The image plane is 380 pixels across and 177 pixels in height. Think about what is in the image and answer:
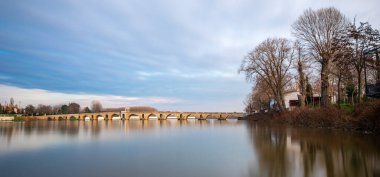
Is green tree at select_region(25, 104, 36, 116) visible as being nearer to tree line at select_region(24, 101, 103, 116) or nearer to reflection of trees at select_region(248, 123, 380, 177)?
tree line at select_region(24, 101, 103, 116)

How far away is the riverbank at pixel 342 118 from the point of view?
797 inches

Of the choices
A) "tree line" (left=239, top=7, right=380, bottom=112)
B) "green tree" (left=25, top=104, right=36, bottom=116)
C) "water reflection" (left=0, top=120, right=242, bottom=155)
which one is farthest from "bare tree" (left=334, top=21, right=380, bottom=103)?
"green tree" (left=25, top=104, right=36, bottom=116)

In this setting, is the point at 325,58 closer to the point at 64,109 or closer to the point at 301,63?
the point at 301,63

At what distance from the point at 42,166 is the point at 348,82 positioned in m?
32.1

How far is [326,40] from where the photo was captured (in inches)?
1286

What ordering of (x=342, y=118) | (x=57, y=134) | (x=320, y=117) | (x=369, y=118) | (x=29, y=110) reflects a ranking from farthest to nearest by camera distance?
(x=29, y=110), (x=57, y=134), (x=320, y=117), (x=342, y=118), (x=369, y=118)

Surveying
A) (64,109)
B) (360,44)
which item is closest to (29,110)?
(64,109)

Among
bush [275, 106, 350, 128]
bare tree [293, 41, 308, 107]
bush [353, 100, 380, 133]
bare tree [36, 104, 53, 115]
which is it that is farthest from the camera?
bare tree [36, 104, 53, 115]

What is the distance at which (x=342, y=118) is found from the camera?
25359 mm

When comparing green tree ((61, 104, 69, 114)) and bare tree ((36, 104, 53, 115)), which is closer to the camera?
bare tree ((36, 104, 53, 115))

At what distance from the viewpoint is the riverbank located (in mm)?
20244

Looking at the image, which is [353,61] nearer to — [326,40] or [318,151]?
[326,40]

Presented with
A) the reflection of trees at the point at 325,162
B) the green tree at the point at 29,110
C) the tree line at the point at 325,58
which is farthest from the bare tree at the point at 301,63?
the green tree at the point at 29,110

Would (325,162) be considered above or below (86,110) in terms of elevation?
below
